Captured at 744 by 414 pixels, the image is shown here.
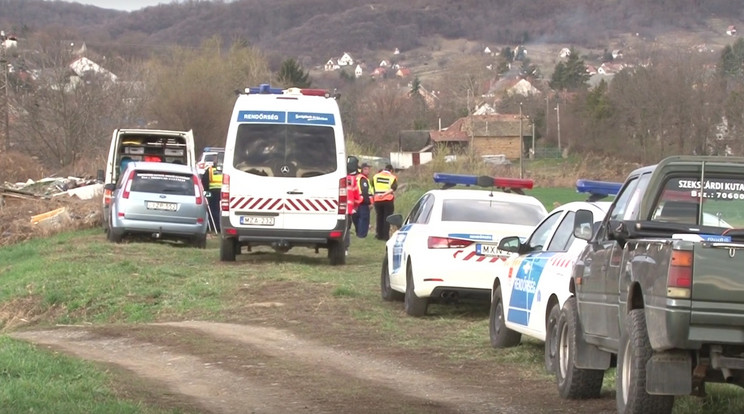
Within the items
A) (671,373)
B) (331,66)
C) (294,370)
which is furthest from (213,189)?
(331,66)

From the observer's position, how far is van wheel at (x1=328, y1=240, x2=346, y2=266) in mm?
21266

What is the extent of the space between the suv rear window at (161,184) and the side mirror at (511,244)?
528 inches

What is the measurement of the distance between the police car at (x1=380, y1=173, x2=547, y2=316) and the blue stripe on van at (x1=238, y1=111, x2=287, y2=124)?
5.06 metres

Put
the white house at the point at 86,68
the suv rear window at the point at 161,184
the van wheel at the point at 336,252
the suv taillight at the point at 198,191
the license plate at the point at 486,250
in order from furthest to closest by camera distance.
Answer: the white house at the point at 86,68
the suv taillight at the point at 198,191
the suv rear window at the point at 161,184
the van wheel at the point at 336,252
the license plate at the point at 486,250

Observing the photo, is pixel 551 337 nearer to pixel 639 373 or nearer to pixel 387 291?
pixel 639 373

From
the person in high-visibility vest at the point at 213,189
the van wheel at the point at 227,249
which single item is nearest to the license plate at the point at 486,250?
the van wheel at the point at 227,249

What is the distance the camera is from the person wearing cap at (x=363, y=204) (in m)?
28.6

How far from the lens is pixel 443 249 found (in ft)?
46.8

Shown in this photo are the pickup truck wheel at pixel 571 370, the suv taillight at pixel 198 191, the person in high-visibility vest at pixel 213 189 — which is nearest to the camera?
the pickup truck wheel at pixel 571 370

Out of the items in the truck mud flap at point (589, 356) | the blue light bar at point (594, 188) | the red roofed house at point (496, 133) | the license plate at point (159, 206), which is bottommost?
the red roofed house at point (496, 133)

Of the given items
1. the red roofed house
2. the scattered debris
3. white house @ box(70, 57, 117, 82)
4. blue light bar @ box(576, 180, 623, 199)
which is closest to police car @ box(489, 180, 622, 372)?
blue light bar @ box(576, 180, 623, 199)

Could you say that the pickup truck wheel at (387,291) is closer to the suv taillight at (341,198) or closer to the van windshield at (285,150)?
the suv taillight at (341,198)

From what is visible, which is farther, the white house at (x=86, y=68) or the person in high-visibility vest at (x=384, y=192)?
the white house at (x=86, y=68)

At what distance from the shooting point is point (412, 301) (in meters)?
14.9
